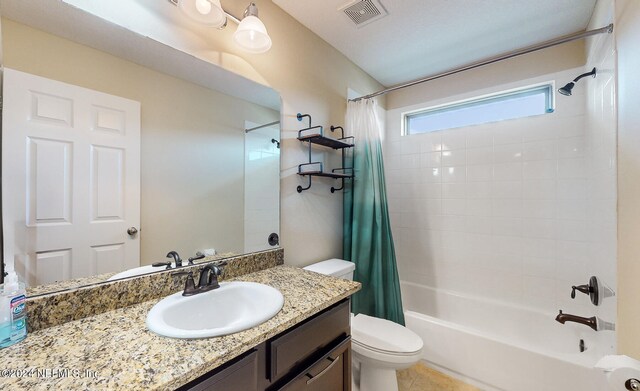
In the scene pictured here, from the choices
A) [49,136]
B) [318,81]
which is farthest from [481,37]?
[49,136]

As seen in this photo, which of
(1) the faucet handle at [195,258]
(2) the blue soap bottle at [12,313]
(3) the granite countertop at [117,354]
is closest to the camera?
(3) the granite countertop at [117,354]

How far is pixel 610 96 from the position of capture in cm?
122

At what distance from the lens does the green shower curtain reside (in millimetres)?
1876

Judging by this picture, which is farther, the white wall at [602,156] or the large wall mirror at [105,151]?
the white wall at [602,156]

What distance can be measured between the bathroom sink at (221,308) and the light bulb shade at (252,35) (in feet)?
3.81

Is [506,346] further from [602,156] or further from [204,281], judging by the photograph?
[204,281]

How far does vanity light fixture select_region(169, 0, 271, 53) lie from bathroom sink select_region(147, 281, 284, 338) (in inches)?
45.9

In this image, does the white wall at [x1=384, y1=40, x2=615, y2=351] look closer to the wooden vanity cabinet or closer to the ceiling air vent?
the ceiling air vent

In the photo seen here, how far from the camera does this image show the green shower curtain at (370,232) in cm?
188

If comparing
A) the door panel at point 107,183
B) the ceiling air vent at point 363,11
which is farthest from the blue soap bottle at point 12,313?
the ceiling air vent at point 363,11

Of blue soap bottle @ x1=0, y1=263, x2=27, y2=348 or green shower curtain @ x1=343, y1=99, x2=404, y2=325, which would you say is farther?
green shower curtain @ x1=343, y1=99, x2=404, y2=325

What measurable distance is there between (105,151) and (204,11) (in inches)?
28.1

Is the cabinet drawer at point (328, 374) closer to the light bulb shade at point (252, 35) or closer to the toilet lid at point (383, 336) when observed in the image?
the toilet lid at point (383, 336)

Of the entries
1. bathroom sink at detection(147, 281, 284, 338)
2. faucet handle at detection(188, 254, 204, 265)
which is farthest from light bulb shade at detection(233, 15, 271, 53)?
bathroom sink at detection(147, 281, 284, 338)
